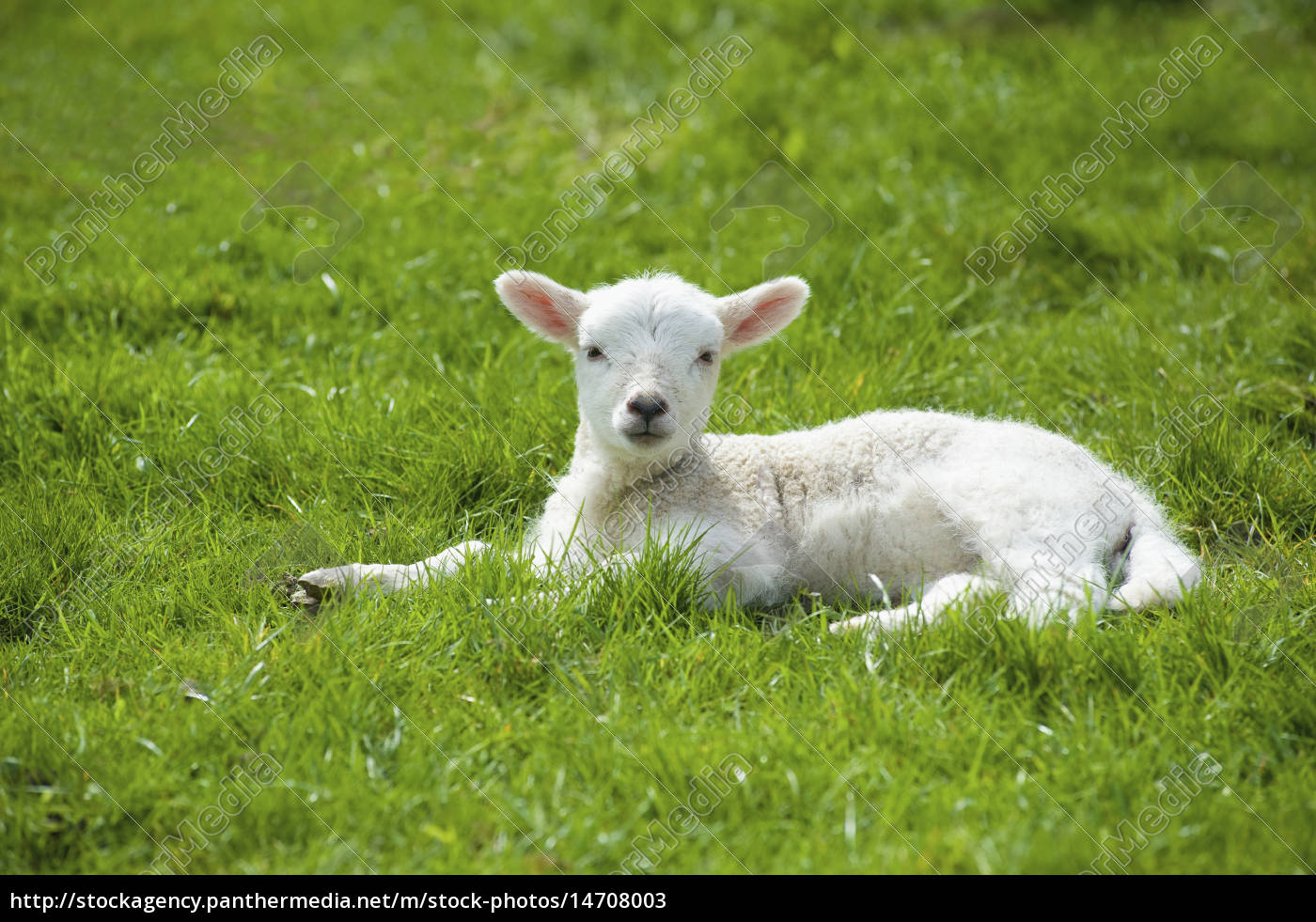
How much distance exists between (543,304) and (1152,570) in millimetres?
2424

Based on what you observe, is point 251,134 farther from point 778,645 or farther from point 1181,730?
point 1181,730

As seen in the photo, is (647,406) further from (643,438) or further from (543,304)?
(543,304)

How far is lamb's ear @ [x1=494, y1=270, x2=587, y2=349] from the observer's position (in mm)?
4455

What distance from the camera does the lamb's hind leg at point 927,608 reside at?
3.68m

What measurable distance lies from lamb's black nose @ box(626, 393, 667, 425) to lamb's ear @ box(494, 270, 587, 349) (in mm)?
686

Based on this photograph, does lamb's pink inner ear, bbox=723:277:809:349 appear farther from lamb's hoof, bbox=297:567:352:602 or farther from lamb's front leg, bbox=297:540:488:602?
lamb's hoof, bbox=297:567:352:602

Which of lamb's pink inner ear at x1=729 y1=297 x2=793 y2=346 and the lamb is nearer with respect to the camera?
the lamb

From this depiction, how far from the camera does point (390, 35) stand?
412 inches

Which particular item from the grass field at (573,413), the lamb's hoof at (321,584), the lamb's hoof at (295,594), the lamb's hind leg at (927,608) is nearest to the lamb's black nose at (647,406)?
the grass field at (573,413)

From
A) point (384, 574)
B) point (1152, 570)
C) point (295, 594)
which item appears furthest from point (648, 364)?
point (1152, 570)

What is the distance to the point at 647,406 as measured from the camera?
3.98m

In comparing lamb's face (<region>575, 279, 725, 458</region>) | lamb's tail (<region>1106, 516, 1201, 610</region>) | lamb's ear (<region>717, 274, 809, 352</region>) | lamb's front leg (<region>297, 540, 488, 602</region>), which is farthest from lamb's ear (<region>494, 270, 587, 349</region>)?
lamb's tail (<region>1106, 516, 1201, 610</region>)

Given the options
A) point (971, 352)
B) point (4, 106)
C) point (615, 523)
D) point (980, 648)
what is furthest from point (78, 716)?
point (4, 106)

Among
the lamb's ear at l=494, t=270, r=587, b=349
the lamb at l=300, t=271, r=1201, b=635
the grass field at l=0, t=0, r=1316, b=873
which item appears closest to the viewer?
the grass field at l=0, t=0, r=1316, b=873
